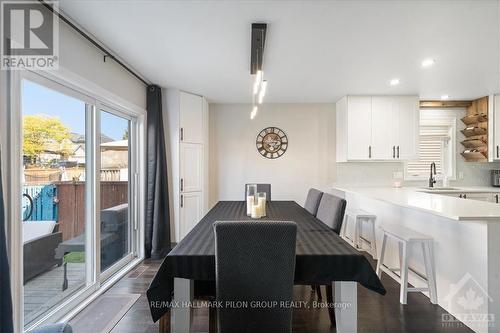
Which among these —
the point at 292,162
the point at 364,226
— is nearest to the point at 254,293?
the point at 364,226

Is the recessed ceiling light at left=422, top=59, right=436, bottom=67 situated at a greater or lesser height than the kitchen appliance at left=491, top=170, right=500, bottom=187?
greater

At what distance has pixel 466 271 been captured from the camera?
6.88 ft

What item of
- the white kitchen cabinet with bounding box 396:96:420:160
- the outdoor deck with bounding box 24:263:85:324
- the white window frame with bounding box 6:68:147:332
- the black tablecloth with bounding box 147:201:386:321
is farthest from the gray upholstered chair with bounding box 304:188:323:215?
the outdoor deck with bounding box 24:263:85:324

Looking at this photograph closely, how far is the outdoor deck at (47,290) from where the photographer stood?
1.95m

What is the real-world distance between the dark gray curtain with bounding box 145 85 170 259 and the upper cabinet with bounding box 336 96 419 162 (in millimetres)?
3010

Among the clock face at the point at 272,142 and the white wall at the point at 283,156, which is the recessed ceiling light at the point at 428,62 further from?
the clock face at the point at 272,142

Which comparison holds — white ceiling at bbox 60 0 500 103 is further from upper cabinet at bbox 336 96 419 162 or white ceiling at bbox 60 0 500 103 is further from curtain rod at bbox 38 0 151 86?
upper cabinet at bbox 336 96 419 162

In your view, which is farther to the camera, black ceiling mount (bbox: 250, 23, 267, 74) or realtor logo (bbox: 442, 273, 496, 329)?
black ceiling mount (bbox: 250, 23, 267, 74)

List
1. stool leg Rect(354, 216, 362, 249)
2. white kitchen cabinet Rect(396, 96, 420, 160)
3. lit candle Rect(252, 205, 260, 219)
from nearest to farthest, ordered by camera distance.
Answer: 1. lit candle Rect(252, 205, 260, 219)
2. stool leg Rect(354, 216, 362, 249)
3. white kitchen cabinet Rect(396, 96, 420, 160)

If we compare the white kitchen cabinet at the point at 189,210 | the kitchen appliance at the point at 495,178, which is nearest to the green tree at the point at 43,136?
the white kitchen cabinet at the point at 189,210

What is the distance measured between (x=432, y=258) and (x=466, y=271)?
28 cm

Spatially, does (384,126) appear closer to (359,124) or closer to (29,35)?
(359,124)

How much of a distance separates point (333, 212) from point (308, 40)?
1.62 m

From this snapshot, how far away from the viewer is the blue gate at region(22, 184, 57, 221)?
190cm
